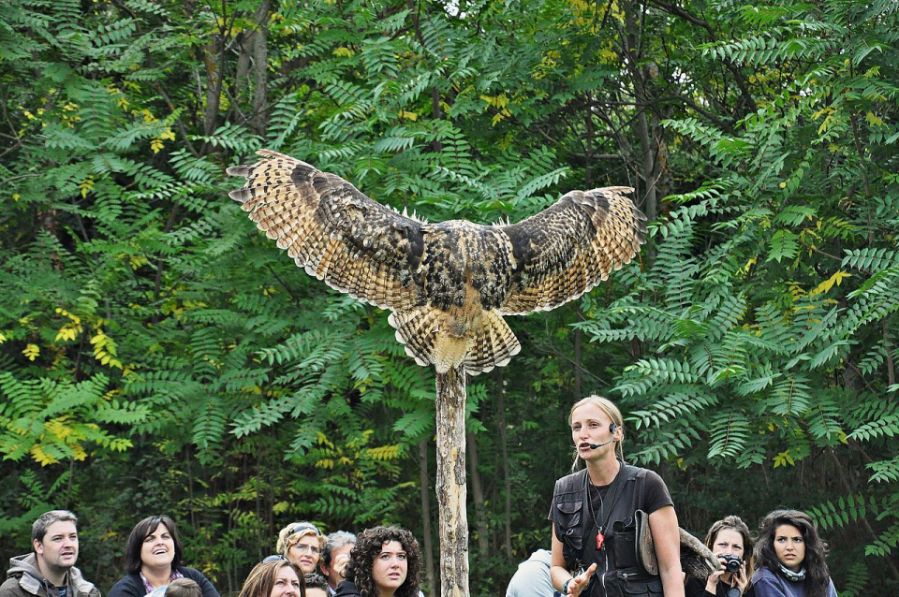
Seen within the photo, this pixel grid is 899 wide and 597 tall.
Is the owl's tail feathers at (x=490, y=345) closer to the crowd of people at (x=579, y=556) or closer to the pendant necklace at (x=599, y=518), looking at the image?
the crowd of people at (x=579, y=556)

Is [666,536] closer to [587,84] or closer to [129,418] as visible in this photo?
[129,418]

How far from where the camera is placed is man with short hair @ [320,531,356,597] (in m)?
5.03

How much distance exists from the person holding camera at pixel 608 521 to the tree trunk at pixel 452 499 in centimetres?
64

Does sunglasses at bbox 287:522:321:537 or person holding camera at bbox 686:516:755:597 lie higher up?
sunglasses at bbox 287:522:321:537

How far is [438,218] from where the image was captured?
7.43m

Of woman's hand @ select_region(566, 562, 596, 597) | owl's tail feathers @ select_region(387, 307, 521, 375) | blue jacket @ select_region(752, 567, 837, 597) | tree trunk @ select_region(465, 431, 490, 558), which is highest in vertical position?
tree trunk @ select_region(465, 431, 490, 558)

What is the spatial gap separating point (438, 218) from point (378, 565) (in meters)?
3.50

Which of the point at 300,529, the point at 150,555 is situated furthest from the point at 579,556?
the point at 300,529

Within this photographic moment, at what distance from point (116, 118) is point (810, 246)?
5443 mm

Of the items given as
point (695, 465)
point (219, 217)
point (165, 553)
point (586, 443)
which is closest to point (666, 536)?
point (586, 443)

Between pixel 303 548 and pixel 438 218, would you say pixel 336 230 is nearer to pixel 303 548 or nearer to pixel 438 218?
pixel 303 548

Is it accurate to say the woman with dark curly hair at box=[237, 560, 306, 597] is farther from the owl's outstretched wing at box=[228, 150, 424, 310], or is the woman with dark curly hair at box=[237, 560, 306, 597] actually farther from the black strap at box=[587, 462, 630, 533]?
the black strap at box=[587, 462, 630, 533]

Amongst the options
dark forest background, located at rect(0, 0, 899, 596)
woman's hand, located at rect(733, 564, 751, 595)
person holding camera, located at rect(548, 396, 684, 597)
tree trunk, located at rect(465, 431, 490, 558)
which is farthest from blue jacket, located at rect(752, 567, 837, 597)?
tree trunk, located at rect(465, 431, 490, 558)

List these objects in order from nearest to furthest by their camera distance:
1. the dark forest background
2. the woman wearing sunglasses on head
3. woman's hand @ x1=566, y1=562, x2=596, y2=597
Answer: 1. woman's hand @ x1=566, y1=562, x2=596, y2=597
2. the woman wearing sunglasses on head
3. the dark forest background
